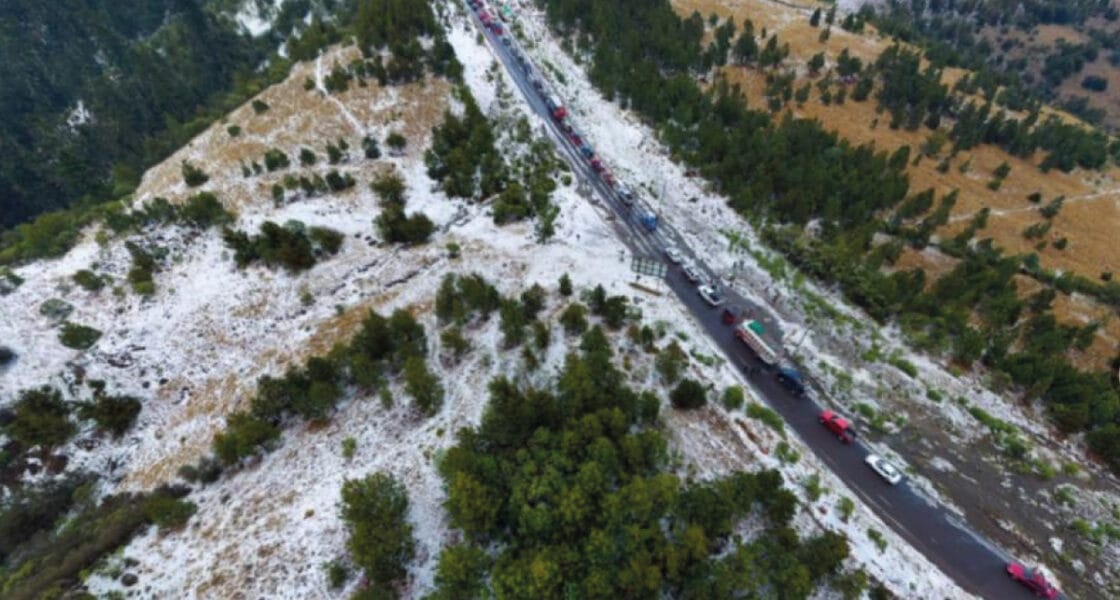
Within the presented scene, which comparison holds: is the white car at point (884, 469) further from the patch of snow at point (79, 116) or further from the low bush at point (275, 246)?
the patch of snow at point (79, 116)

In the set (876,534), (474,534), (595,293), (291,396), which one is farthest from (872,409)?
(291,396)

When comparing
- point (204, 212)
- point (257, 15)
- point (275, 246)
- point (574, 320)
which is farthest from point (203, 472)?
point (257, 15)

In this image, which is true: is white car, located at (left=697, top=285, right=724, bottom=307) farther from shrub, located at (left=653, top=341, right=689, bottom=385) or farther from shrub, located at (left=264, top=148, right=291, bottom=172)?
shrub, located at (left=264, top=148, right=291, bottom=172)

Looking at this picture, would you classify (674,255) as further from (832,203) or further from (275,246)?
(275,246)

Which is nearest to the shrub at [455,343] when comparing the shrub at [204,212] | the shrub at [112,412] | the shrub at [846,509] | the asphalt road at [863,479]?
the asphalt road at [863,479]

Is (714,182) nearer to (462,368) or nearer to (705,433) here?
(705,433)

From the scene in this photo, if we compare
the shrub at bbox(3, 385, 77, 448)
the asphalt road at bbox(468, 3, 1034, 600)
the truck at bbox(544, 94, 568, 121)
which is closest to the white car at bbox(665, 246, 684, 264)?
the asphalt road at bbox(468, 3, 1034, 600)
